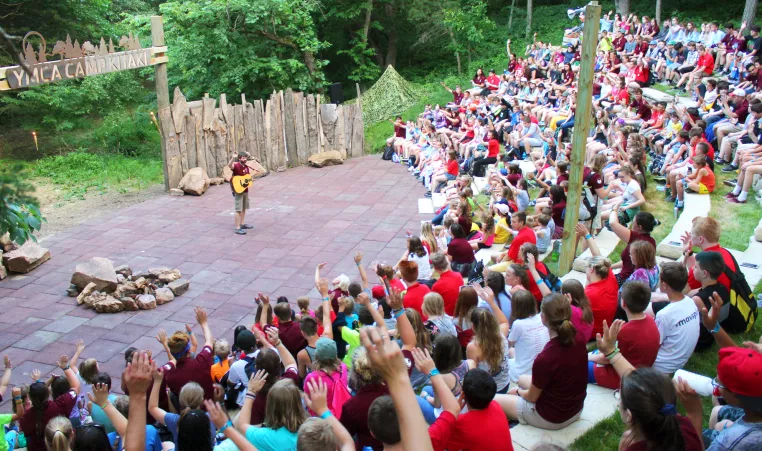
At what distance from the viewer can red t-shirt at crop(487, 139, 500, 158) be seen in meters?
12.3

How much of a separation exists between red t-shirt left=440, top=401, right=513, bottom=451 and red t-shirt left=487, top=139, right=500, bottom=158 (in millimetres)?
9507

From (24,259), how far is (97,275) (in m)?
1.73

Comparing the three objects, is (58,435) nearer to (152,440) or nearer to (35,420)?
(152,440)

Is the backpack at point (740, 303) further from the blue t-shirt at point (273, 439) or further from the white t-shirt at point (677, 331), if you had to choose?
the blue t-shirt at point (273, 439)

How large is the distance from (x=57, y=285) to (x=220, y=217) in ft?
11.2

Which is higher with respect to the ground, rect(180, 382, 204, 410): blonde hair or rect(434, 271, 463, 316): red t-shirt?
rect(180, 382, 204, 410): blonde hair

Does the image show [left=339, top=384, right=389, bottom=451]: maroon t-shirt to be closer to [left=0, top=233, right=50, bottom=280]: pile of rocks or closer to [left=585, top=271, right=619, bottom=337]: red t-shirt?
[left=585, top=271, right=619, bottom=337]: red t-shirt

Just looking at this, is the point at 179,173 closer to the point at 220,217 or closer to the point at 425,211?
the point at 220,217

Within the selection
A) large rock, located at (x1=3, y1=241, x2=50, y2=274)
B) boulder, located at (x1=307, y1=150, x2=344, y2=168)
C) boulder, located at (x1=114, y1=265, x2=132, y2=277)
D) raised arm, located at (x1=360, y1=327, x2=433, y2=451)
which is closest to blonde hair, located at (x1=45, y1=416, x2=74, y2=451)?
raised arm, located at (x1=360, y1=327, x2=433, y2=451)

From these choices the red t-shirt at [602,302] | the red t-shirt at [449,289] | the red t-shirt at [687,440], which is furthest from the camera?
the red t-shirt at [449,289]

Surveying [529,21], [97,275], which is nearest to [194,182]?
[97,275]

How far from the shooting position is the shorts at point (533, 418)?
13.5 feet

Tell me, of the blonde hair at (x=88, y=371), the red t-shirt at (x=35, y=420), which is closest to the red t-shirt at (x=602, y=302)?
the blonde hair at (x=88, y=371)

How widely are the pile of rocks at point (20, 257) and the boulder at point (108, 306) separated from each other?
2.06m
